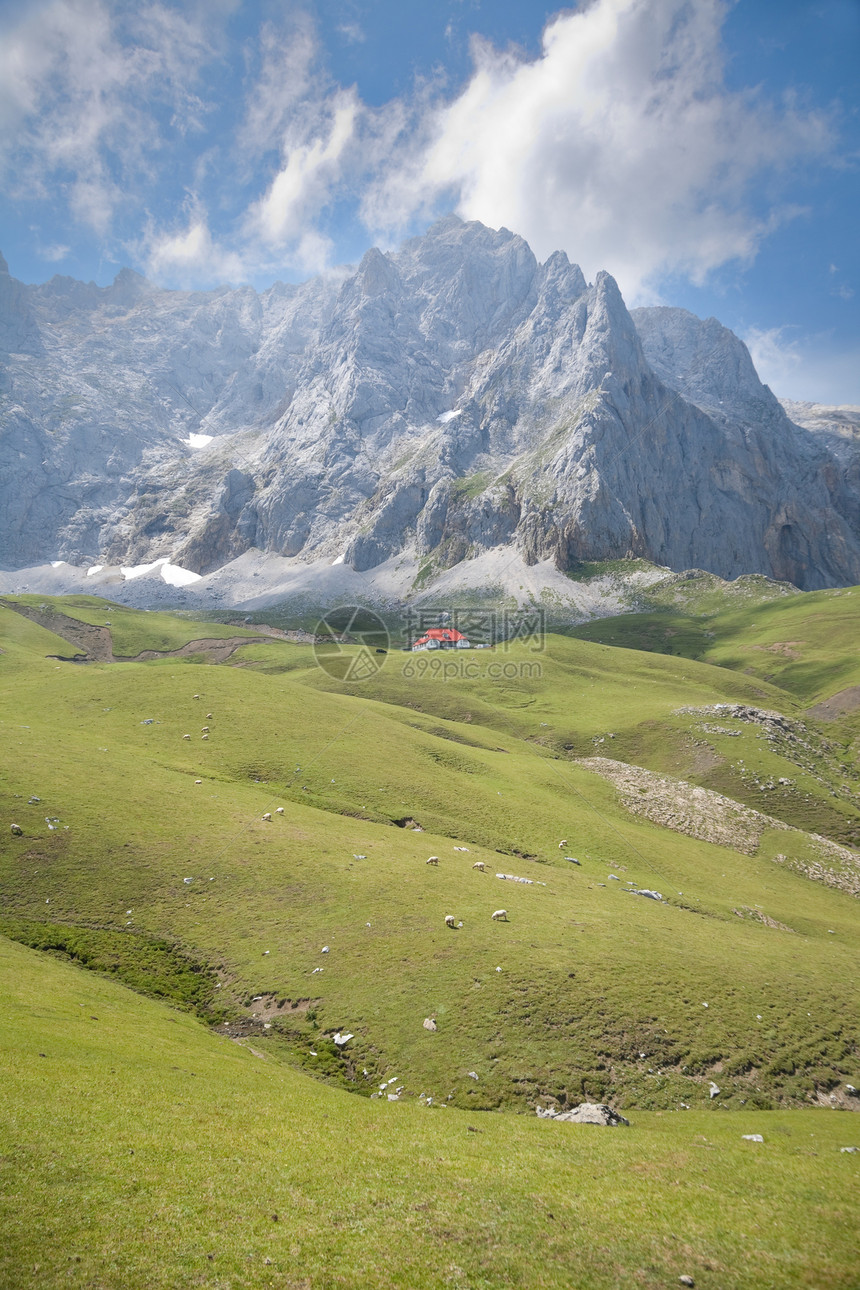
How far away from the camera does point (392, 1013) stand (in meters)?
22.8

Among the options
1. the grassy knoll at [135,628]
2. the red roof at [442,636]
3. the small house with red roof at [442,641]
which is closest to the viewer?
the grassy knoll at [135,628]

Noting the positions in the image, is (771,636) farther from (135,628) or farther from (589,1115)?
(135,628)

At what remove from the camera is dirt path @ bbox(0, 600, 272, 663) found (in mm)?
133250

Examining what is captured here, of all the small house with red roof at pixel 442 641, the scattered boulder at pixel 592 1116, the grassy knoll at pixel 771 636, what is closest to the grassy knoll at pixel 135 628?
the small house with red roof at pixel 442 641

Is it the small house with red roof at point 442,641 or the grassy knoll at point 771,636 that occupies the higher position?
the grassy knoll at point 771,636

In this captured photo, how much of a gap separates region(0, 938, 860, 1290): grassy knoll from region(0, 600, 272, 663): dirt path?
121 m

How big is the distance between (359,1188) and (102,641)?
150354 millimetres

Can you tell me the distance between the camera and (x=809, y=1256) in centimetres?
1183

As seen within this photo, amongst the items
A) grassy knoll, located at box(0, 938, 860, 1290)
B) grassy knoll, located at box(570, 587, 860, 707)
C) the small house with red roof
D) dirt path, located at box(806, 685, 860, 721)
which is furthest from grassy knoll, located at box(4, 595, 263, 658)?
grassy knoll, located at box(0, 938, 860, 1290)

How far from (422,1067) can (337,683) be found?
266ft

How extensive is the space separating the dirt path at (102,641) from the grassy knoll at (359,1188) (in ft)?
396

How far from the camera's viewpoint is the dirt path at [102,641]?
437 feet

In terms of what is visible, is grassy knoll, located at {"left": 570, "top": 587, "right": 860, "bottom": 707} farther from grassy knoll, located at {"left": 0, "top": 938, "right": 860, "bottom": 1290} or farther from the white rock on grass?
grassy knoll, located at {"left": 0, "top": 938, "right": 860, "bottom": 1290}

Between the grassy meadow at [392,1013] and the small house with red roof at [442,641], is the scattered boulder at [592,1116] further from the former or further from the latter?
the small house with red roof at [442,641]
